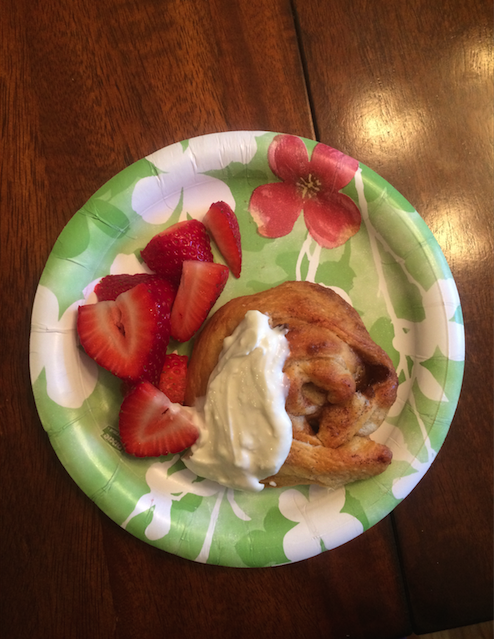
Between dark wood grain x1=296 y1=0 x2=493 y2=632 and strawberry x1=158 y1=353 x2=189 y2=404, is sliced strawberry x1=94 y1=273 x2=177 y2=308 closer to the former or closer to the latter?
strawberry x1=158 y1=353 x2=189 y2=404

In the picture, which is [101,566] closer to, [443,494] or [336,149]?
[443,494]

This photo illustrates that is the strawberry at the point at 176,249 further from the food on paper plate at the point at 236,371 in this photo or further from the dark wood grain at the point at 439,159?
the dark wood grain at the point at 439,159

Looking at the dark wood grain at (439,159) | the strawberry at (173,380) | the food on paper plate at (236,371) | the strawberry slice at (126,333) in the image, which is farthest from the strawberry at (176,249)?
the dark wood grain at (439,159)

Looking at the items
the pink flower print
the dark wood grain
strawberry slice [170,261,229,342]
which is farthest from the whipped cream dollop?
the dark wood grain

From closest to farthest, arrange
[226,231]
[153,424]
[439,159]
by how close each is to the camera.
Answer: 1. [153,424]
2. [226,231]
3. [439,159]

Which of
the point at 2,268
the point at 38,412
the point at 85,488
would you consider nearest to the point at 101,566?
the point at 85,488

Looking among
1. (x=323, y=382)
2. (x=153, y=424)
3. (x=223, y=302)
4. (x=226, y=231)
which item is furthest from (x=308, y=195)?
(x=153, y=424)

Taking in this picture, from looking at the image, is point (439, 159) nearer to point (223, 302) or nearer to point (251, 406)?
point (223, 302)
